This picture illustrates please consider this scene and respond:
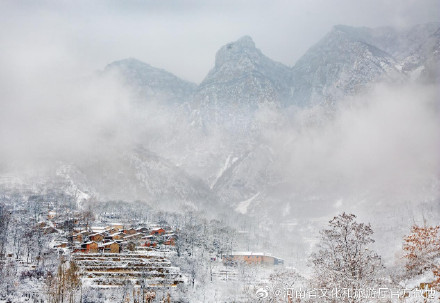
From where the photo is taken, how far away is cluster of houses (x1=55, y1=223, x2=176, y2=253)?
113438 millimetres

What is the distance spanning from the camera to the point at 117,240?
125125 mm

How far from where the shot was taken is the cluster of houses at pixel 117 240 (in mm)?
113438

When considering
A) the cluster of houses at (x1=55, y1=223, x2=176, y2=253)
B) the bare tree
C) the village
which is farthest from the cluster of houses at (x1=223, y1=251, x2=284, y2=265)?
the bare tree

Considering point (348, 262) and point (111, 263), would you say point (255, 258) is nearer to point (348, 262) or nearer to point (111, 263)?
point (111, 263)

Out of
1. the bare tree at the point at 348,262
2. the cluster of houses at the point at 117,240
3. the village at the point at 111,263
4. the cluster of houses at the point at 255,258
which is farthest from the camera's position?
the cluster of houses at the point at 255,258

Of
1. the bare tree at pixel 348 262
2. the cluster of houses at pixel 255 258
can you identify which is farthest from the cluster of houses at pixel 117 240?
the bare tree at pixel 348 262

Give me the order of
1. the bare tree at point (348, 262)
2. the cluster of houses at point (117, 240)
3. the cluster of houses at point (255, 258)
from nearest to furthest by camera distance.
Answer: the bare tree at point (348, 262), the cluster of houses at point (117, 240), the cluster of houses at point (255, 258)

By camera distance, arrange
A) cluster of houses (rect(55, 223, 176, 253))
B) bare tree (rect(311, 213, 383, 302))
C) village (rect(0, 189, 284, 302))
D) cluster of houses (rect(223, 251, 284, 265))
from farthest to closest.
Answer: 1. cluster of houses (rect(223, 251, 284, 265))
2. cluster of houses (rect(55, 223, 176, 253))
3. village (rect(0, 189, 284, 302))
4. bare tree (rect(311, 213, 383, 302))

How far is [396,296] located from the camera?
46.2m

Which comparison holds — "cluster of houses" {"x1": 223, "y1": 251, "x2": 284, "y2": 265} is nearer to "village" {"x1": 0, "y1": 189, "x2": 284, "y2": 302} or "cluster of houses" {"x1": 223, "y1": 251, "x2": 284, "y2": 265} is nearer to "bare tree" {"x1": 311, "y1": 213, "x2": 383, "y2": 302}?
"village" {"x1": 0, "y1": 189, "x2": 284, "y2": 302}

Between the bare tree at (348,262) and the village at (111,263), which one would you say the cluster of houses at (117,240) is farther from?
the bare tree at (348,262)

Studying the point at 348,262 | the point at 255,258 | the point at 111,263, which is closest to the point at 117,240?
the point at 111,263

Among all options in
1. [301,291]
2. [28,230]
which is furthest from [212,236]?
[301,291]

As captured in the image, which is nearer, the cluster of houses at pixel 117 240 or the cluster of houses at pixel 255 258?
the cluster of houses at pixel 117 240
